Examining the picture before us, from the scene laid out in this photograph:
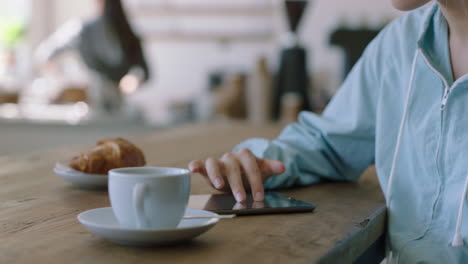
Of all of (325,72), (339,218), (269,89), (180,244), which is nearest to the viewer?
(180,244)

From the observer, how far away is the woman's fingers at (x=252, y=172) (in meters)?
0.85

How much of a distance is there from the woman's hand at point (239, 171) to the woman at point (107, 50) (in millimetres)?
2202

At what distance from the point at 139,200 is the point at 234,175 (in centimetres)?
30

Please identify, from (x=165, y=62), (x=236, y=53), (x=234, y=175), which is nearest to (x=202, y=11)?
(x=236, y=53)

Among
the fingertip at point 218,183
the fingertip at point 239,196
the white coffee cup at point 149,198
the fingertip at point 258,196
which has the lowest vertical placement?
the fingertip at point 258,196

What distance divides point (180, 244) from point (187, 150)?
2.67 ft

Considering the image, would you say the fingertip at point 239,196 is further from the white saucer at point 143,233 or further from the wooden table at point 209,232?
the white saucer at point 143,233

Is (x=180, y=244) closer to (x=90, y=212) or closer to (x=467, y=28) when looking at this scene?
(x=90, y=212)

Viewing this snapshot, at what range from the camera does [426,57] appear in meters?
0.96

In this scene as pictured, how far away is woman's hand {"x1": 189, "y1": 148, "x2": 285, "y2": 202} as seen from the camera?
0.85 metres

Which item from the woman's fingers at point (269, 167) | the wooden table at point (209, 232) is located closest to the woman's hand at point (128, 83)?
the wooden table at point (209, 232)

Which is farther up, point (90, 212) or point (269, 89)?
point (90, 212)

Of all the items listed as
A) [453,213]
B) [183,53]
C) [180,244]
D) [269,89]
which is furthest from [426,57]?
[183,53]

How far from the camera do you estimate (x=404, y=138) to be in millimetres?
983
